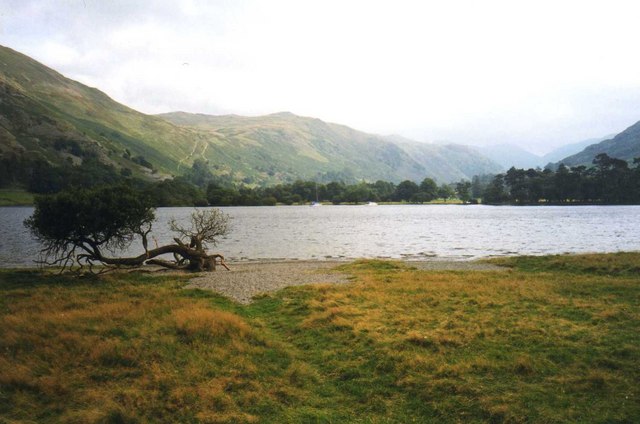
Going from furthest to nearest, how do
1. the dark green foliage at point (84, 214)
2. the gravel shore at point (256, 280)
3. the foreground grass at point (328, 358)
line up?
the dark green foliage at point (84, 214), the gravel shore at point (256, 280), the foreground grass at point (328, 358)

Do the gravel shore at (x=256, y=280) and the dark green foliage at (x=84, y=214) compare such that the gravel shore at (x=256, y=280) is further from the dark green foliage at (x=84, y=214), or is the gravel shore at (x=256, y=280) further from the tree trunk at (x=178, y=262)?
the dark green foliage at (x=84, y=214)

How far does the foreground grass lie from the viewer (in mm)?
13250

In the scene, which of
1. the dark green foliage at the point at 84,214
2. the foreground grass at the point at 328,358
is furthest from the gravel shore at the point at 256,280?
the dark green foliage at the point at 84,214

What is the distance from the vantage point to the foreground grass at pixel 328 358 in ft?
43.5

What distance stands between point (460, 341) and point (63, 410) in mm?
15775

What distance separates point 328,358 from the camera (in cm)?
1797

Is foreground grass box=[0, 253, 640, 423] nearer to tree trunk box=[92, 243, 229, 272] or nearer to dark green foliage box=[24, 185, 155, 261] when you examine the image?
dark green foliage box=[24, 185, 155, 261]

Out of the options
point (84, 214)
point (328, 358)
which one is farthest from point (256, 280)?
point (328, 358)

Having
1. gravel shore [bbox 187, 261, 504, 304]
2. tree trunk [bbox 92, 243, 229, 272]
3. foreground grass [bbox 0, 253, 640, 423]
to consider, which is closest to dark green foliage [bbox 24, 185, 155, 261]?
tree trunk [bbox 92, 243, 229, 272]

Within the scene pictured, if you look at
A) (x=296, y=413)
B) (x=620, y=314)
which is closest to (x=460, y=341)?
(x=296, y=413)

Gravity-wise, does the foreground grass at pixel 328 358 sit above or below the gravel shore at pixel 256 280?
above

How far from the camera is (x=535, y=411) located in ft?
42.0

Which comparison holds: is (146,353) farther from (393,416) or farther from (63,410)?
(393,416)

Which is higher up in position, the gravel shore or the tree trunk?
the tree trunk
